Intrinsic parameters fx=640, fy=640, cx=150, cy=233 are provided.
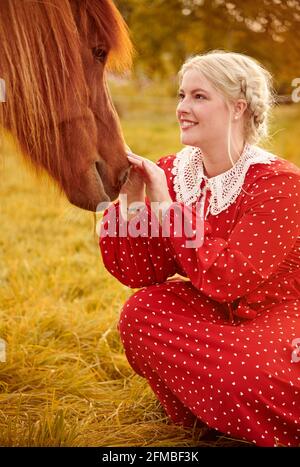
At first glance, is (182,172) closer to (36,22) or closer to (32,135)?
(32,135)

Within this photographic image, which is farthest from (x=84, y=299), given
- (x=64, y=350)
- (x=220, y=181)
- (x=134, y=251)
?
(x=220, y=181)

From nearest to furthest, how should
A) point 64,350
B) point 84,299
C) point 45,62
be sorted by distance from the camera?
1. point 45,62
2. point 64,350
3. point 84,299

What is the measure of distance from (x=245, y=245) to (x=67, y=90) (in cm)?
72

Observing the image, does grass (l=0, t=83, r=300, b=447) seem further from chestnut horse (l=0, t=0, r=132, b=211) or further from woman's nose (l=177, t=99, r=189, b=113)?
woman's nose (l=177, t=99, r=189, b=113)

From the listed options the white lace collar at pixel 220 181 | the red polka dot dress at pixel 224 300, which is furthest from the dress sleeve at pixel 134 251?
the white lace collar at pixel 220 181

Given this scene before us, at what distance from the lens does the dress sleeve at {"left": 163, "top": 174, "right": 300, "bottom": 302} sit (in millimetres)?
1818

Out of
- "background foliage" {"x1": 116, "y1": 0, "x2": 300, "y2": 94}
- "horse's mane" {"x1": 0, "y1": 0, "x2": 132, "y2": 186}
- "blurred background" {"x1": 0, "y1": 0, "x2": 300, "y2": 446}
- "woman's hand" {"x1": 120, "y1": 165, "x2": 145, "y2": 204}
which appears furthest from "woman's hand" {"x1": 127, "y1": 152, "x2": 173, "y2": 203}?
"background foliage" {"x1": 116, "y1": 0, "x2": 300, "y2": 94}

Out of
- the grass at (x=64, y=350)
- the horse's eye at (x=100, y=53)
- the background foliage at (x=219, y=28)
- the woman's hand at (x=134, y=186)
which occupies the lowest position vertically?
the grass at (x=64, y=350)

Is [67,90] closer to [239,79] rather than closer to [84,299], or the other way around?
[239,79]

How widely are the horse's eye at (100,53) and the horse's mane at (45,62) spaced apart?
3 centimetres

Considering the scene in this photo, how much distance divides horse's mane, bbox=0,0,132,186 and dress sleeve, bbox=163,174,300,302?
48 cm

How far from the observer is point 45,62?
6.31ft

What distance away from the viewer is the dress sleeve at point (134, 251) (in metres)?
2.10

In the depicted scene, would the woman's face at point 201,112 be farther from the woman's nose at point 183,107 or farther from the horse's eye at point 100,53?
the horse's eye at point 100,53
